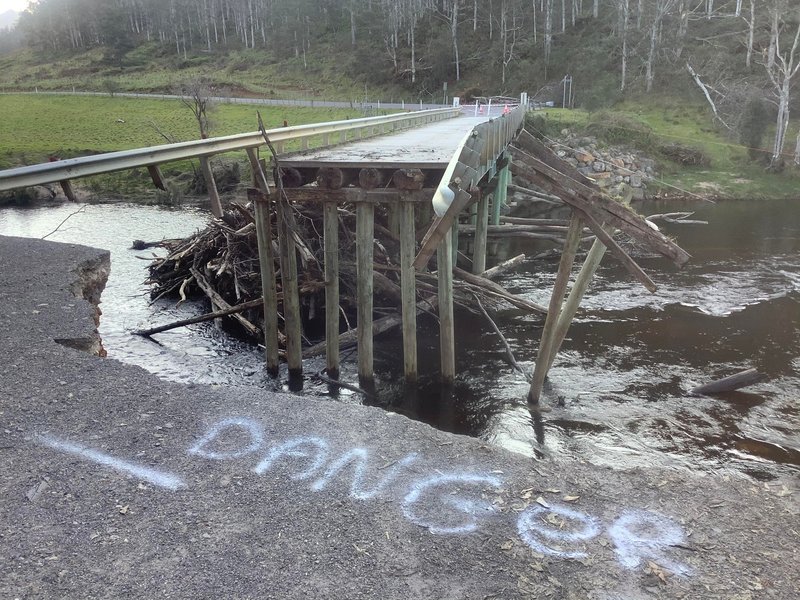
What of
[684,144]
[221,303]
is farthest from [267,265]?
[684,144]

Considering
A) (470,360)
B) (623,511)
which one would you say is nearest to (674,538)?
(623,511)

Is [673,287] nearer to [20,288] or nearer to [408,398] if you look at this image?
[408,398]

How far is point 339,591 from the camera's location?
4.14 meters

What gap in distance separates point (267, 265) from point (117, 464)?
4.82m

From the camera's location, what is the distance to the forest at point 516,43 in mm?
38094

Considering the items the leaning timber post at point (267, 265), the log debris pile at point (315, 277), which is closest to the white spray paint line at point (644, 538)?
the leaning timber post at point (267, 265)

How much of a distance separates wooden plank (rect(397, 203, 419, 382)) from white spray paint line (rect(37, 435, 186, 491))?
15.3 feet

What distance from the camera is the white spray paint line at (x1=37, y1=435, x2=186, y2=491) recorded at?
517cm

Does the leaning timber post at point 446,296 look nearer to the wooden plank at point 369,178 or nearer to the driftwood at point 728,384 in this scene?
the wooden plank at point 369,178

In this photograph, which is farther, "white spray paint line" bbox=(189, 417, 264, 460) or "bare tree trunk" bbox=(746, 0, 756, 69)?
"bare tree trunk" bbox=(746, 0, 756, 69)

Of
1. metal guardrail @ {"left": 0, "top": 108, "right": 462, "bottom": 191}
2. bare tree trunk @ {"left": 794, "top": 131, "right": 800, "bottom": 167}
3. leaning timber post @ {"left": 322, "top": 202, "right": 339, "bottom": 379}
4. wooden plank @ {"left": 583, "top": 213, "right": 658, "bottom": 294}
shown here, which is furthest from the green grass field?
wooden plank @ {"left": 583, "top": 213, "right": 658, "bottom": 294}

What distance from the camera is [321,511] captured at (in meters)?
4.94

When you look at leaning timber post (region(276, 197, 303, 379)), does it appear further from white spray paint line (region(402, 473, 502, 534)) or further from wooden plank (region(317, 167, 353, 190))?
white spray paint line (region(402, 473, 502, 534))

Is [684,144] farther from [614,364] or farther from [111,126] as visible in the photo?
[111,126]
